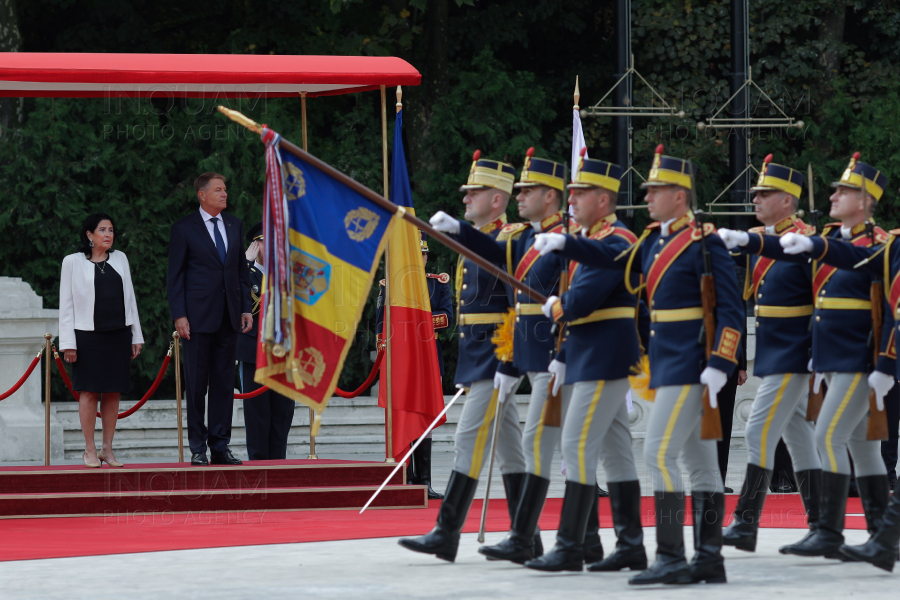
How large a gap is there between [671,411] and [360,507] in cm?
307

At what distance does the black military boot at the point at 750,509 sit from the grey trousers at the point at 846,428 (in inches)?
12.5

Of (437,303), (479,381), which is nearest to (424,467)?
(437,303)

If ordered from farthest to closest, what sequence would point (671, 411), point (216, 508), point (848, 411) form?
point (216, 508), point (848, 411), point (671, 411)

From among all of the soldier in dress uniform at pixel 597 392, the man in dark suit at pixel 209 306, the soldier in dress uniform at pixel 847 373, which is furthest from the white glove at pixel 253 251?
the soldier in dress uniform at pixel 847 373

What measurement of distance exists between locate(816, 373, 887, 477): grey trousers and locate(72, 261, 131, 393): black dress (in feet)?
13.4

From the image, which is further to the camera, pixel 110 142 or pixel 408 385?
pixel 110 142

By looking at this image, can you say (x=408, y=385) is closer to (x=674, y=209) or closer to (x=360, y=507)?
(x=360, y=507)

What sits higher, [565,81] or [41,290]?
[565,81]

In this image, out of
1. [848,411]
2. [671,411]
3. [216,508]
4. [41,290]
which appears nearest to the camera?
[671,411]

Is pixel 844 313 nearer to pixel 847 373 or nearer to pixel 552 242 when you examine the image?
pixel 847 373

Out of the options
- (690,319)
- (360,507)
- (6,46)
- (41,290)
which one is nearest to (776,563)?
(690,319)

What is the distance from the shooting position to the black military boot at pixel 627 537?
547 cm

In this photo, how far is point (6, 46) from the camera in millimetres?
12992

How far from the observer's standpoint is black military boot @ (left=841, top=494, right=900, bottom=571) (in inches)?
215
